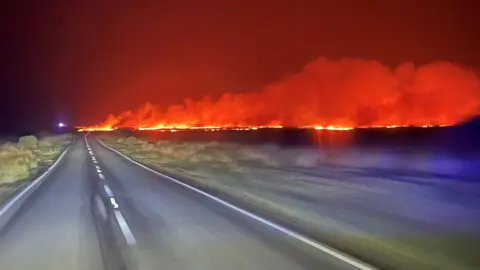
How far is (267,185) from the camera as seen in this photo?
24500 mm

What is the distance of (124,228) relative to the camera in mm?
13391

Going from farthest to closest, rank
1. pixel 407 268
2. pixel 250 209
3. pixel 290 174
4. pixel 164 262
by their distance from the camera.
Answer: pixel 290 174 < pixel 250 209 < pixel 164 262 < pixel 407 268

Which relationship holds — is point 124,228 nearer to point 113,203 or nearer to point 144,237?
point 144,237

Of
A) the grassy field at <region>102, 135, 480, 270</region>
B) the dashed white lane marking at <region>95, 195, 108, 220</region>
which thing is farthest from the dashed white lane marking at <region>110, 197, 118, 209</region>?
the grassy field at <region>102, 135, 480, 270</region>

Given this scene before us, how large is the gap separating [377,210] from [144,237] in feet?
22.5

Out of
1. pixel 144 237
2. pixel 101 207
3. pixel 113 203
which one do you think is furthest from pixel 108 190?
pixel 144 237

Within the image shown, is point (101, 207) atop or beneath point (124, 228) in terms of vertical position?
beneath

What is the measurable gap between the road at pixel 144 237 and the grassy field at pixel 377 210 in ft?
3.79

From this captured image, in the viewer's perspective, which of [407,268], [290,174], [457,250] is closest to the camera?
[407,268]

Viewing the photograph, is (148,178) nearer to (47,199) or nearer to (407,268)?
(47,199)

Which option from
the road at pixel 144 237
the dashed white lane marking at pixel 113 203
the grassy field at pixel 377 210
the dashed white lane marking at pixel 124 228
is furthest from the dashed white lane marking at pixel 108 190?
the dashed white lane marking at pixel 124 228

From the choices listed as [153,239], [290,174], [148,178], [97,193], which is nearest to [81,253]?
[153,239]

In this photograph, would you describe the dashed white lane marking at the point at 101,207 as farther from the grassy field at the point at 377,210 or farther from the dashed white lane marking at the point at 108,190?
the grassy field at the point at 377,210

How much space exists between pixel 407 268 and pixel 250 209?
8.15 meters
